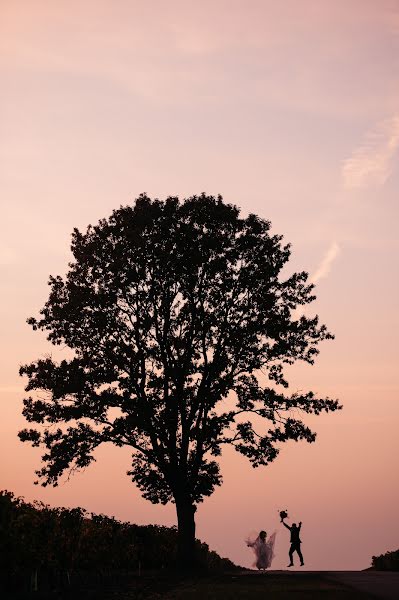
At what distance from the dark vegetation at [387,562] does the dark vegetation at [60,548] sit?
965cm

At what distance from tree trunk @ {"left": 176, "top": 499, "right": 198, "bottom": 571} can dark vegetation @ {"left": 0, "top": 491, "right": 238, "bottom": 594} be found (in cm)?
79

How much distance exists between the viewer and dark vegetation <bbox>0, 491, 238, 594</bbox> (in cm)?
3547

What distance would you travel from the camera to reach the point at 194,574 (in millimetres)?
37375

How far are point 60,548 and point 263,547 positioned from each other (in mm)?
11089

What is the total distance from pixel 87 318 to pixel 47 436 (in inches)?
252

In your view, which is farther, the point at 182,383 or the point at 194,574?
the point at 182,383

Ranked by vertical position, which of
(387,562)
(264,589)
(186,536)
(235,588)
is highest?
(186,536)

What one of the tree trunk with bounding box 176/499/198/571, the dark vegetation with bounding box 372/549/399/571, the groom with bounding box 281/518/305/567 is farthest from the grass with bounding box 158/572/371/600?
the dark vegetation with bounding box 372/549/399/571

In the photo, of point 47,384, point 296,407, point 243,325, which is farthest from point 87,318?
point 296,407

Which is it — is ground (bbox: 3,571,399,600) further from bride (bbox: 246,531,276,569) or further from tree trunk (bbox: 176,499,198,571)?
bride (bbox: 246,531,276,569)

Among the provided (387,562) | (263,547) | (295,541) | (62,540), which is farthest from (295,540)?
(62,540)

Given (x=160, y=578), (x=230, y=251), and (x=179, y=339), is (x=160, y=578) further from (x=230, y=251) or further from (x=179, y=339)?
(x=230, y=251)

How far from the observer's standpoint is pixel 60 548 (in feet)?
118

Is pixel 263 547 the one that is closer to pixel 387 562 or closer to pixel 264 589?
pixel 387 562
